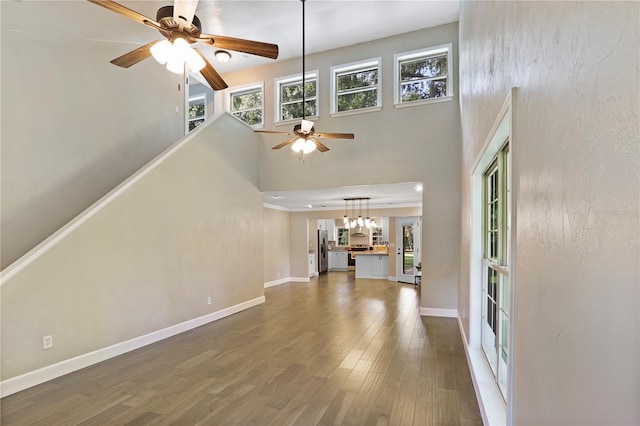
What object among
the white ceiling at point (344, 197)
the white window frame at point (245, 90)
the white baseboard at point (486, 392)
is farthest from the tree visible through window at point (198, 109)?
the white baseboard at point (486, 392)

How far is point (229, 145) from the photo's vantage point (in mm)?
6105

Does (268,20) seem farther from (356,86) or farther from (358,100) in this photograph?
(358,100)

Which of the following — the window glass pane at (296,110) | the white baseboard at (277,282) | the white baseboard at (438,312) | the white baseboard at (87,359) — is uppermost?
the window glass pane at (296,110)

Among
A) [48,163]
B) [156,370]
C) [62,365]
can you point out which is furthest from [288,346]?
[48,163]

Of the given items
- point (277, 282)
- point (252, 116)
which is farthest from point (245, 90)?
point (277, 282)

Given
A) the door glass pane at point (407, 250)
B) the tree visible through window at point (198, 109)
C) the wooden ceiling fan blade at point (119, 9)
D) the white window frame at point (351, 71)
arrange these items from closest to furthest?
the wooden ceiling fan blade at point (119, 9) → the white window frame at point (351, 71) → the tree visible through window at point (198, 109) → the door glass pane at point (407, 250)

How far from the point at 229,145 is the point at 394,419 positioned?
5.17m

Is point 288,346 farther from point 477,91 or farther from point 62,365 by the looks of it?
point 477,91

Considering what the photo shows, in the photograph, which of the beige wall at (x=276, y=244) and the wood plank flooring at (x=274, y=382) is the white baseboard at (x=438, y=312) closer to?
the wood plank flooring at (x=274, y=382)

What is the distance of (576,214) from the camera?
0.97m

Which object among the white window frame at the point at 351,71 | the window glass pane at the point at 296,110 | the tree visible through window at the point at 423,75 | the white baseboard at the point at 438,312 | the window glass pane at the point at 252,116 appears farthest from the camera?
the window glass pane at the point at 252,116

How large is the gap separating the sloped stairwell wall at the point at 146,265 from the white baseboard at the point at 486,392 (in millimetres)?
3991

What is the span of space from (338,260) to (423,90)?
943 cm

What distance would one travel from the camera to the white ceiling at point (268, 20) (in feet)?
13.3
